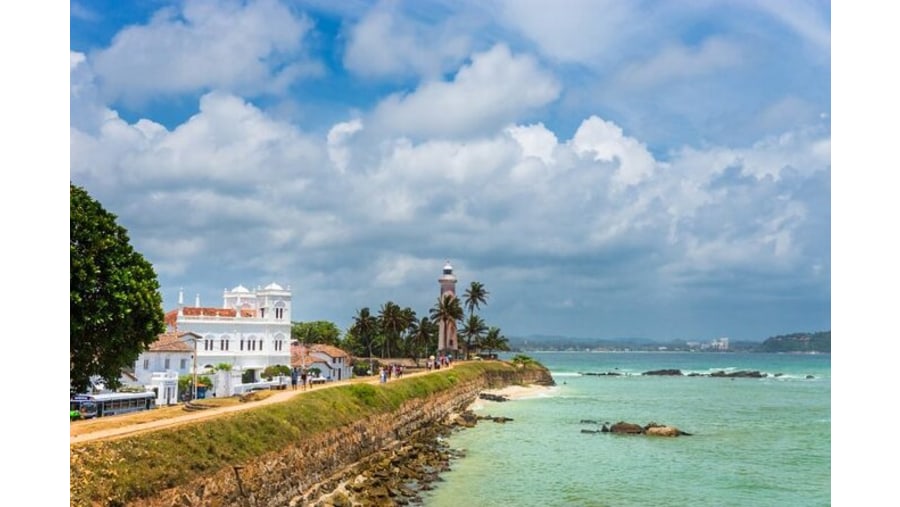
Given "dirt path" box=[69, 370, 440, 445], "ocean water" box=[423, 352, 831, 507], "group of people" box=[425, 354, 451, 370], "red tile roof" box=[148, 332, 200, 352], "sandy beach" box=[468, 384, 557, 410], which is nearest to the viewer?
"dirt path" box=[69, 370, 440, 445]

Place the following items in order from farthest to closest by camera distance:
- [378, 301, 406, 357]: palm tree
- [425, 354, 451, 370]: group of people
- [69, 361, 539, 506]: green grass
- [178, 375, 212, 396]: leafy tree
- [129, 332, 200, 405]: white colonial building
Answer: [378, 301, 406, 357]: palm tree, [425, 354, 451, 370]: group of people, [178, 375, 212, 396]: leafy tree, [129, 332, 200, 405]: white colonial building, [69, 361, 539, 506]: green grass

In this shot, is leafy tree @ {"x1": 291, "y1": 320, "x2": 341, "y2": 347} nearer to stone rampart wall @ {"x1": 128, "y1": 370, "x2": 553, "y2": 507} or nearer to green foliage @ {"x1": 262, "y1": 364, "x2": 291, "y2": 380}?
green foliage @ {"x1": 262, "y1": 364, "x2": 291, "y2": 380}

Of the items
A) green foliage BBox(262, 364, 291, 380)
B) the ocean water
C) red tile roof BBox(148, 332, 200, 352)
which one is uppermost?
red tile roof BBox(148, 332, 200, 352)

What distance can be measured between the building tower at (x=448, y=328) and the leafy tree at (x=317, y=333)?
14.4 meters

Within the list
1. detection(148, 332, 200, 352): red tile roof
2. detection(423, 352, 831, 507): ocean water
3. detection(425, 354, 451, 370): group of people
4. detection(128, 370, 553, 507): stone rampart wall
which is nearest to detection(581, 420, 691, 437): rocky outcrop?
detection(423, 352, 831, 507): ocean water

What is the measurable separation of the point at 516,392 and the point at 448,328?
15547mm

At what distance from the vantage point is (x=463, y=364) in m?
76.6

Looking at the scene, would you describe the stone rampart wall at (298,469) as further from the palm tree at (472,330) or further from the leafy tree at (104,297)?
the palm tree at (472,330)

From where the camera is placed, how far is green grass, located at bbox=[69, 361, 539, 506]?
17938 mm

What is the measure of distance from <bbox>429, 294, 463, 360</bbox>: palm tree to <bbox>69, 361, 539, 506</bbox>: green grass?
180ft

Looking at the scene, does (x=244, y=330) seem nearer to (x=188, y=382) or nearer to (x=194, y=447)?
(x=188, y=382)

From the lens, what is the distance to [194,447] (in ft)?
71.3
